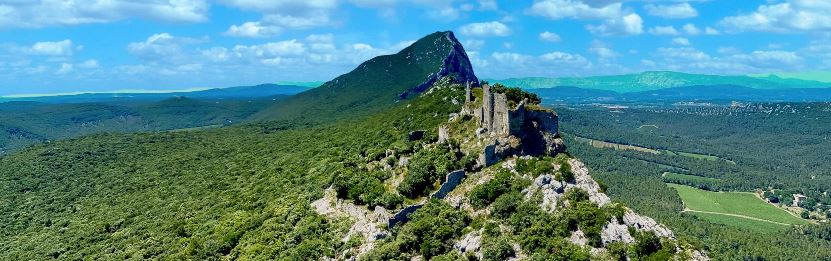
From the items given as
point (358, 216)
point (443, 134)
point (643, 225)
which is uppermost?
point (443, 134)

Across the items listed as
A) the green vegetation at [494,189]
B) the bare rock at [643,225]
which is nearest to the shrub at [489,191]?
the green vegetation at [494,189]

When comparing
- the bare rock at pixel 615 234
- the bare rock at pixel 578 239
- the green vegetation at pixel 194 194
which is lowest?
the green vegetation at pixel 194 194

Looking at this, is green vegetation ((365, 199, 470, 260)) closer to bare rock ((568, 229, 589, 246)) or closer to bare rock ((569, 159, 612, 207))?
bare rock ((568, 229, 589, 246))

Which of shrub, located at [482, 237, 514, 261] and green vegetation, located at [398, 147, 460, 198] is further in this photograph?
green vegetation, located at [398, 147, 460, 198]

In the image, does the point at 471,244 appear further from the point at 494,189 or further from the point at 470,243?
the point at 494,189

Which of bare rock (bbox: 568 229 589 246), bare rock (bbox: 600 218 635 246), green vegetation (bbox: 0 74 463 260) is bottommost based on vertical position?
green vegetation (bbox: 0 74 463 260)

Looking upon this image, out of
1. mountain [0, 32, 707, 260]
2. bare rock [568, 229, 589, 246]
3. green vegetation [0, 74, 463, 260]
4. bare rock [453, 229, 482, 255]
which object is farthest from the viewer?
green vegetation [0, 74, 463, 260]

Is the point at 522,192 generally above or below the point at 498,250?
above

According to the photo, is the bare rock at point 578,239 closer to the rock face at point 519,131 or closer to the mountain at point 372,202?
the mountain at point 372,202

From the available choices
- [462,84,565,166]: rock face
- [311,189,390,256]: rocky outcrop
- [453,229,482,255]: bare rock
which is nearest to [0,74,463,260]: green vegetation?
[311,189,390,256]: rocky outcrop

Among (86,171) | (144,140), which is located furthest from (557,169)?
(144,140)

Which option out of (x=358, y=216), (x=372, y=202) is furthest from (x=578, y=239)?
(x=358, y=216)

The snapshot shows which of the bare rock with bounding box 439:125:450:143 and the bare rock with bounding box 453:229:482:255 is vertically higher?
the bare rock with bounding box 439:125:450:143
